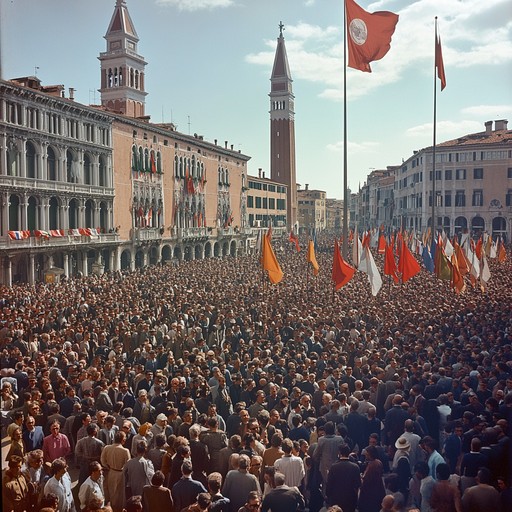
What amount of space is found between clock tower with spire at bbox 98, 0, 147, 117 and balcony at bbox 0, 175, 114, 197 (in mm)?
24505

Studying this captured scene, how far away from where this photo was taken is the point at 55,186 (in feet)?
114

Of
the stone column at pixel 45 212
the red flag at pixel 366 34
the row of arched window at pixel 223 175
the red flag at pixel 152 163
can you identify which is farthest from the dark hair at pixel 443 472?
the row of arched window at pixel 223 175

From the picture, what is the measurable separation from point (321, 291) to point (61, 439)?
55.4ft

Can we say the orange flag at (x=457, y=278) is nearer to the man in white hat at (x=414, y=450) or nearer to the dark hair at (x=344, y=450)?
the man in white hat at (x=414, y=450)

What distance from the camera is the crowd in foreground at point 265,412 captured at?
662cm

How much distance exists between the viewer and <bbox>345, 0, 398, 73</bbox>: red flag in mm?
20844

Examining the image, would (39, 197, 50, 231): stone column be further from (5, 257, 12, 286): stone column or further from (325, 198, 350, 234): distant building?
(325, 198, 350, 234): distant building

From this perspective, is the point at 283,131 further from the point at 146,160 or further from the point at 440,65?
the point at 440,65

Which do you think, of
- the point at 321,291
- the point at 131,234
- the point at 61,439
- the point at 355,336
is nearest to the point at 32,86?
the point at 131,234

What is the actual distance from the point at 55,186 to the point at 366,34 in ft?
71.5

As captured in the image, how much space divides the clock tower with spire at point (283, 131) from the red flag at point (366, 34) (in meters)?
61.6

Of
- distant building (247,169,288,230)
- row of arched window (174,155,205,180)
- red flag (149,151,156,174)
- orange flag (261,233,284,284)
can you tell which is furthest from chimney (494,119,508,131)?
orange flag (261,233,284,284)

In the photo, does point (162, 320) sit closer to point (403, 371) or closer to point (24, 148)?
point (403, 371)

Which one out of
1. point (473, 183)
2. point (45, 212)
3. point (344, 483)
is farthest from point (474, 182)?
point (344, 483)
